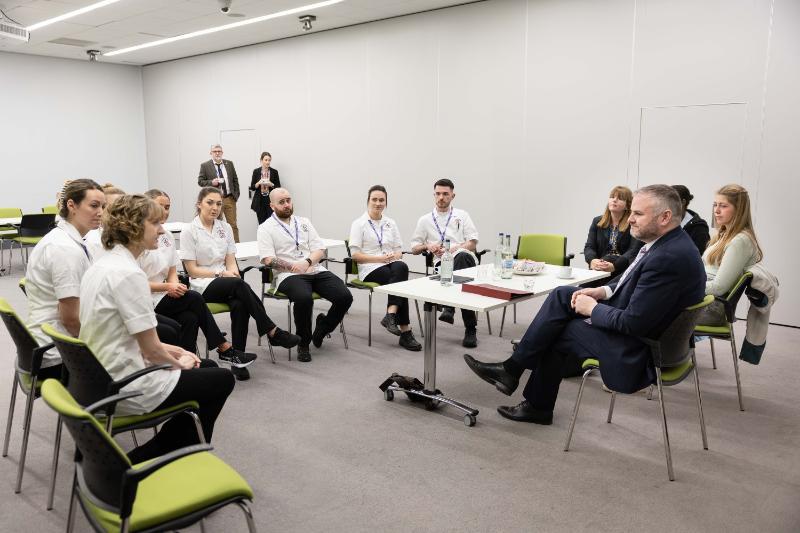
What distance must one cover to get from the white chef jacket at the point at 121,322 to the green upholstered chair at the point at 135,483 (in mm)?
437

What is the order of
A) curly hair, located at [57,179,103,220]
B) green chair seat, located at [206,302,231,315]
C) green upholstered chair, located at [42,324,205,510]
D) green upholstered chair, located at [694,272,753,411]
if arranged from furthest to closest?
green chair seat, located at [206,302,231,315], green upholstered chair, located at [694,272,753,411], curly hair, located at [57,179,103,220], green upholstered chair, located at [42,324,205,510]

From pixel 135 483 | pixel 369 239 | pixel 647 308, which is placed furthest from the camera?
pixel 369 239

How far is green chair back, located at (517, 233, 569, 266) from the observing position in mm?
5418

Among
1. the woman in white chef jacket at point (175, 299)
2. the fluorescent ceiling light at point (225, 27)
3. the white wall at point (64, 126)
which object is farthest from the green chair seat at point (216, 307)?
the white wall at point (64, 126)

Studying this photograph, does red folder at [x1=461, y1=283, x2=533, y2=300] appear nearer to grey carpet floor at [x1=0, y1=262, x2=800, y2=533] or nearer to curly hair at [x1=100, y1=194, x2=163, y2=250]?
grey carpet floor at [x1=0, y1=262, x2=800, y2=533]

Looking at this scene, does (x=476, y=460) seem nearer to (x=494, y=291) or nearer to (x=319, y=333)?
(x=494, y=291)

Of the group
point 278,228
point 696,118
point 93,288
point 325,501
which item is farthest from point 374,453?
point 696,118

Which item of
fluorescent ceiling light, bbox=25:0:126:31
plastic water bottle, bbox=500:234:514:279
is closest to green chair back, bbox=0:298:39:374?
plastic water bottle, bbox=500:234:514:279

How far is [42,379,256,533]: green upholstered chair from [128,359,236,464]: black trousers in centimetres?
52

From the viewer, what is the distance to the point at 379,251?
5.64 meters

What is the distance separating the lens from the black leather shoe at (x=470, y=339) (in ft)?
16.8

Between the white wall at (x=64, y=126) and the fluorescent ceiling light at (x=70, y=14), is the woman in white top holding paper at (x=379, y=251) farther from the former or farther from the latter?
the white wall at (x=64, y=126)

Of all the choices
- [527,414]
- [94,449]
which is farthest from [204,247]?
[94,449]

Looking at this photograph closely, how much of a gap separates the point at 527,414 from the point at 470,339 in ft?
5.13
